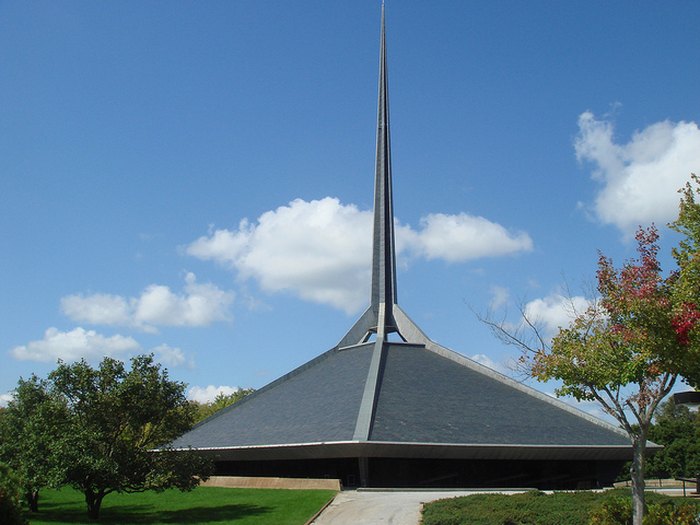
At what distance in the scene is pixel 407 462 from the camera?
102ft

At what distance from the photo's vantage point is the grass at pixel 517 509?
17281 millimetres

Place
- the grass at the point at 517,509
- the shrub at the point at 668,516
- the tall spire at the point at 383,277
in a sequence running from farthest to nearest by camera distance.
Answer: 1. the tall spire at the point at 383,277
2. the grass at the point at 517,509
3. the shrub at the point at 668,516

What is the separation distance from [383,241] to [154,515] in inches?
1135

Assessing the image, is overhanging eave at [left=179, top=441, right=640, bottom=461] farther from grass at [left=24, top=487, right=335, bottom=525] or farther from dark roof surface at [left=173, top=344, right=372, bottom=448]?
grass at [left=24, top=487, right=335, bottom=525]

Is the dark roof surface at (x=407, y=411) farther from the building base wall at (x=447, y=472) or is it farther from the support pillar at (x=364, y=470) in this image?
the building base wall at (x=447, y=472)

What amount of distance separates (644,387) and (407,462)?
17.0 m

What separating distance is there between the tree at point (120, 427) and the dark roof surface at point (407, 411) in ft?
24.7

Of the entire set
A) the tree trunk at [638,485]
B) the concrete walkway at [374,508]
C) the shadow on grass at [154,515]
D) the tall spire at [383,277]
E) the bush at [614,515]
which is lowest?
the shadow on grass at [154,515]

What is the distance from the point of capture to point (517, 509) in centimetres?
1855

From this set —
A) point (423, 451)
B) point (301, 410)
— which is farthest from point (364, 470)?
point (301, 410)

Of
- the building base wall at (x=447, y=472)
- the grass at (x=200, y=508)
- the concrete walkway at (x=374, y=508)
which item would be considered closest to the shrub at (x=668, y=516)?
the concrete walkway at (x=374, y=508)

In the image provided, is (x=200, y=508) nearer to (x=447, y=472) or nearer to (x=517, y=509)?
(x=517, y=509)

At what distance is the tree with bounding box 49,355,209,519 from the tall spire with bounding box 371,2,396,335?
2393 centimetres

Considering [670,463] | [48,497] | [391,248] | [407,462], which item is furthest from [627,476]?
[48,497]
